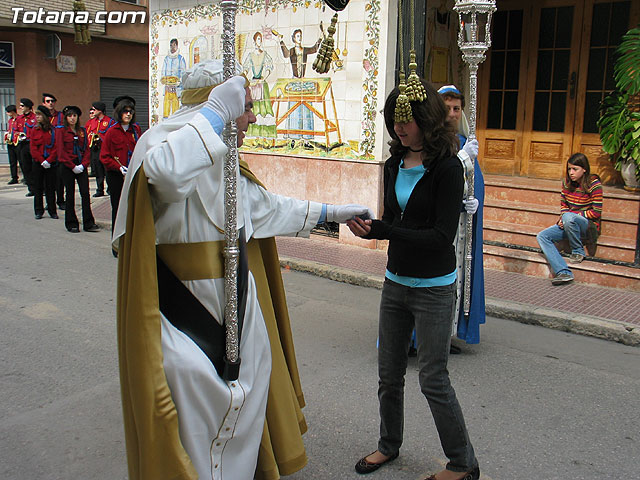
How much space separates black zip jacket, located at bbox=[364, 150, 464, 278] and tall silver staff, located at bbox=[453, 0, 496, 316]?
1691mm

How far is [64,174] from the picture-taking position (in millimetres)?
10414

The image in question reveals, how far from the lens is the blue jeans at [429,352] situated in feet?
10.0

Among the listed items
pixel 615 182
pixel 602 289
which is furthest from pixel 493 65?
pixel 602 289

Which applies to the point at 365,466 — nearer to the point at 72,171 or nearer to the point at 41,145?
the point at 72,171

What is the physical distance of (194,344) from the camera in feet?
8.53

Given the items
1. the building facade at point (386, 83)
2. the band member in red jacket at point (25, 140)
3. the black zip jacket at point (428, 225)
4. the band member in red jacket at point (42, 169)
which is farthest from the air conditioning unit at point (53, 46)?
the black zip jacket at point (428, 225)

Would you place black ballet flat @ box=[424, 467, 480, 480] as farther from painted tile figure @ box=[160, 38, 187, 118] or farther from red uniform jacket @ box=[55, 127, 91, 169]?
painted tile figure @ box=[160, 38, 187, 118]

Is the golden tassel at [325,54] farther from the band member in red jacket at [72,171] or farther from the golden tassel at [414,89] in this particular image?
the band member in red jacket at [72,171]

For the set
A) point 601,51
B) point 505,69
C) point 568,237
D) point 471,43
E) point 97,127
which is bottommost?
point 568,237

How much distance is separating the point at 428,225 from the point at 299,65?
7.02 metres

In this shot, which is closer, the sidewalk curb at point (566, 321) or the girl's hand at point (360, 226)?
the girl's hand at point (360, 226)

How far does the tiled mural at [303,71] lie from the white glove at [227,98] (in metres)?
6.48

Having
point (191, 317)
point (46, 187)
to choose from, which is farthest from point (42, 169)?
point (191, 317)

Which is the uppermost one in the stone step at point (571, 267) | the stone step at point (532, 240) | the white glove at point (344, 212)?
the white glove at point (344, 212)
